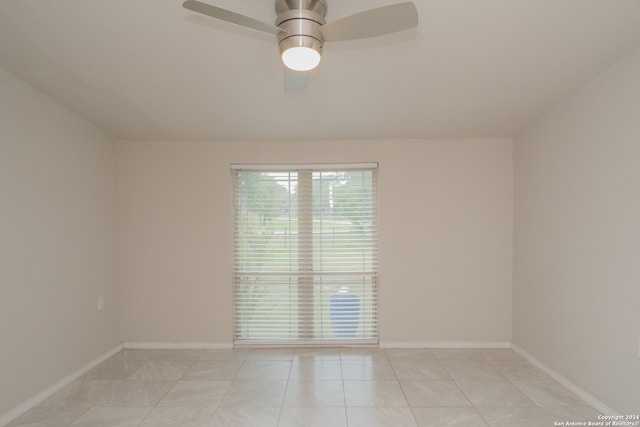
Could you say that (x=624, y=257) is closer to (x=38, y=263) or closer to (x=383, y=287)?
(x=383, y=287)

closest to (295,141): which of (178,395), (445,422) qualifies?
(178,395)

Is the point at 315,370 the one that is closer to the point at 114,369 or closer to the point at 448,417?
the point at 448,417

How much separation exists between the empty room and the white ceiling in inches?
0.7

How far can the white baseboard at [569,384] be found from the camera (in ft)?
7.64

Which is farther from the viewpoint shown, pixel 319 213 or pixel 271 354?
pixel 319 213

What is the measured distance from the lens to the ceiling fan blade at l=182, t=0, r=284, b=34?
1.30m

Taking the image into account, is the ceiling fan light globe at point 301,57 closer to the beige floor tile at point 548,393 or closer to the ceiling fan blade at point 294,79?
the ceiling fan blade at point 294,79

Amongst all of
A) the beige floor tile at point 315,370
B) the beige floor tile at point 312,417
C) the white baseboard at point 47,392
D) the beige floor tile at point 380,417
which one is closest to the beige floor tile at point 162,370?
the white baseboard at point 47,392

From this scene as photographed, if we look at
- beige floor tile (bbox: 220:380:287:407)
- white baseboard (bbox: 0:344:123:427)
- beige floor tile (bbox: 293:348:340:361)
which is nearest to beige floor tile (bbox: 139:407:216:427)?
beige floor tile (bbox: 220:380:287:407)

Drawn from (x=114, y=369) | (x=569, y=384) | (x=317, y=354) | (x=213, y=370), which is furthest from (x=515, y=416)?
(x=114, y=369)

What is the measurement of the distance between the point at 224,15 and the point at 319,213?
2.49 metres

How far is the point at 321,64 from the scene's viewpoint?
2246mm

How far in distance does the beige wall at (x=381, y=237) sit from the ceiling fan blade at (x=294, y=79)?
66.3 inches

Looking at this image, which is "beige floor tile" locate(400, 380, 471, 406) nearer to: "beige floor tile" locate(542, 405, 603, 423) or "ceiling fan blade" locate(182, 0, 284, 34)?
"beige floor tile" locate(542, 405, 603, 423)
